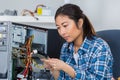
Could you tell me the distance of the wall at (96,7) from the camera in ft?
5.84

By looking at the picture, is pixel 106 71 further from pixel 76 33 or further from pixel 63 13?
pixel 63 13

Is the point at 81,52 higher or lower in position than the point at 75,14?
lower

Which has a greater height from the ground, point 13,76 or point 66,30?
point 66,30

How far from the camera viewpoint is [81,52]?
1.12 meters

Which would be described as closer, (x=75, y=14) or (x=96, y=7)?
(x=75, y=14)

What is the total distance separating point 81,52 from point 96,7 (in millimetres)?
964

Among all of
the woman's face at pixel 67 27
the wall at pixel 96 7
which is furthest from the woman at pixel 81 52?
the wall at pixel 96 7

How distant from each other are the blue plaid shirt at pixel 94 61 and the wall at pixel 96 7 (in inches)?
28.1

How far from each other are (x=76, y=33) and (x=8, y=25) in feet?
1.06

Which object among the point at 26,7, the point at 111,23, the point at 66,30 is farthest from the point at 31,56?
the point at 26,7

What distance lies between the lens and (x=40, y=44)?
1.18 m

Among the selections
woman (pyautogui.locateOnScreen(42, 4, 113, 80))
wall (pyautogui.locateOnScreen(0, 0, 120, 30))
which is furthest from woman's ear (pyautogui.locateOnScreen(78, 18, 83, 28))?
wall (pyautogui.locateOnScreen(0, 0, 120, 30))

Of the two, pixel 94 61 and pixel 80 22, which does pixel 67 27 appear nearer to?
pixel 80 22

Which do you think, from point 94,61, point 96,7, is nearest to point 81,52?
point 94,61
